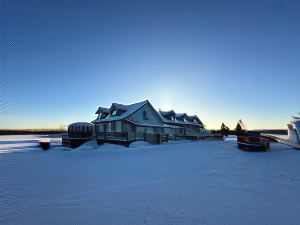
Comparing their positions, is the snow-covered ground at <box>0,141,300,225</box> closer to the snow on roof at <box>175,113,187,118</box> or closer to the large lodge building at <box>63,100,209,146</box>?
the large lodge building at <box>63,100,209,146</box>

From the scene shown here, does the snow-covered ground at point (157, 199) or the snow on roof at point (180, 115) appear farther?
the snow on roof at point (180, 115)

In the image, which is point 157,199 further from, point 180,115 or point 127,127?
point 180,115

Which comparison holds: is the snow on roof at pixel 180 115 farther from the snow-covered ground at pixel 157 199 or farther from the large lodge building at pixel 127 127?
the snow-covered ground at pixel 157 199

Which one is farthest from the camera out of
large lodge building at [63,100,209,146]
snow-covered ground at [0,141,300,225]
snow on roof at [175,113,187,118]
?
snow on roof at [175,113,187,118]

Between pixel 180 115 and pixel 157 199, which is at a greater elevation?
pixel 180 115

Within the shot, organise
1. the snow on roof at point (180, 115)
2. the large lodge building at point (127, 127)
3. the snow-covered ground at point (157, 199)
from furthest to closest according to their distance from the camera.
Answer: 1. the snow on roof at point (180, 115)
2. the large lodge building at point (127, 127)
3. the snow-covered ground at point (157, 199)

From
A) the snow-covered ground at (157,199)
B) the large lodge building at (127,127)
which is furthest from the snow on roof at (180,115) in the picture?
the snow-covered ground at (157,199)

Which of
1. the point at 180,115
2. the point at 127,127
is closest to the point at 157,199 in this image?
the point at 127,127

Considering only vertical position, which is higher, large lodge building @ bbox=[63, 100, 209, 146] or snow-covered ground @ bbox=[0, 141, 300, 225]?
large lodge building @ bbox=[63, 100, 209, 146]

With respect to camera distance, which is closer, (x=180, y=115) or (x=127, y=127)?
(x=127, y=127)

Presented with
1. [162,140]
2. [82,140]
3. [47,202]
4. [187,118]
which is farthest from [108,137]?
[187,118]

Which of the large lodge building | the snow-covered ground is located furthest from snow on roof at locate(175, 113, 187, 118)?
the snow-covered ground

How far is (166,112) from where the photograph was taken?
43188 millimetres

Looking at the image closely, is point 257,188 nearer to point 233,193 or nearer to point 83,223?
point 233,193
